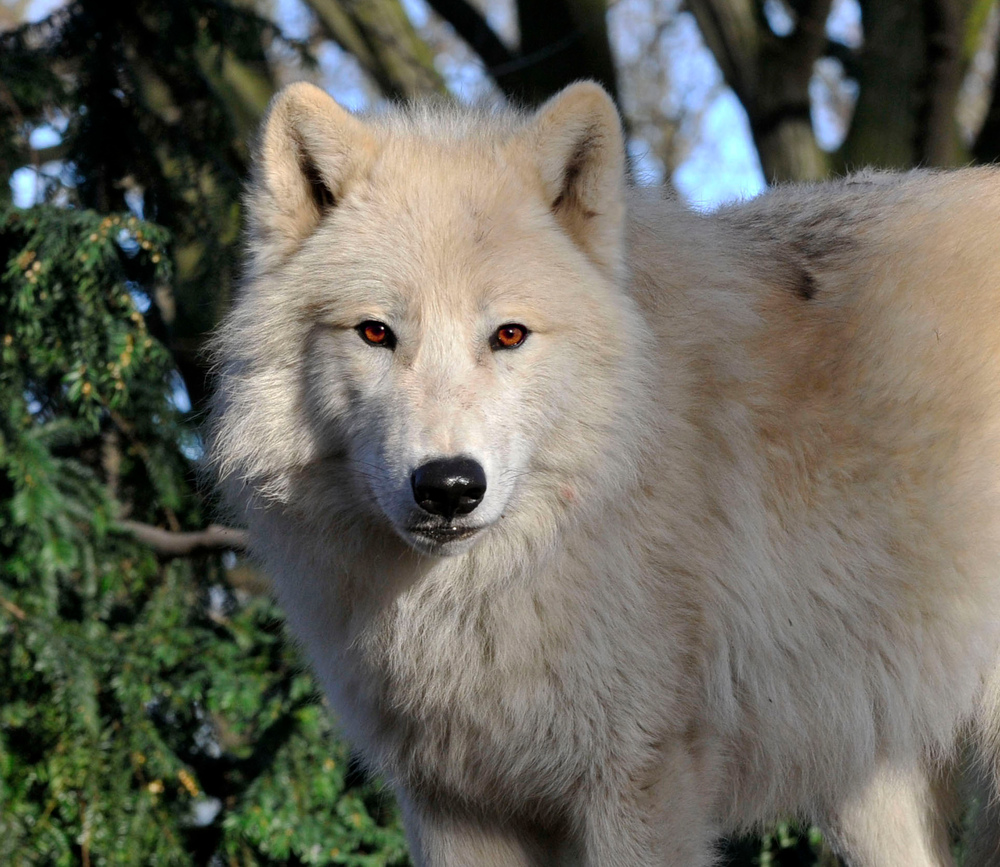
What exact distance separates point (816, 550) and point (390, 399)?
1.38m

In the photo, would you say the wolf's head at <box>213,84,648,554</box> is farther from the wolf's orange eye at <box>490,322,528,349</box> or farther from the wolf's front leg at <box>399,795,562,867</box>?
the wolf's front leg at <box>399,795,562,867</box>

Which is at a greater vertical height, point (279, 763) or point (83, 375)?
point (83, 375)

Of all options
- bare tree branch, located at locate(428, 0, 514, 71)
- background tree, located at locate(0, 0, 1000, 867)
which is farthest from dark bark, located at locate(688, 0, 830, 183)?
background tree, located at locate(0, 0, 1000, 867)

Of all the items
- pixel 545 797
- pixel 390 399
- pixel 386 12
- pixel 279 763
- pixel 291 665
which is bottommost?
pixel 279 763

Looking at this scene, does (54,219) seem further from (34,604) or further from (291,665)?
(291,665)

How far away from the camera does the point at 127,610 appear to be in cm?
514

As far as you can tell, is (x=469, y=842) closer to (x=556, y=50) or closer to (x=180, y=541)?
(x=180, y=541)

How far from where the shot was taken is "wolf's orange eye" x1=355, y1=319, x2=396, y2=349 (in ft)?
9.34

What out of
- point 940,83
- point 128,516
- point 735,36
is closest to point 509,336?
point 128,516

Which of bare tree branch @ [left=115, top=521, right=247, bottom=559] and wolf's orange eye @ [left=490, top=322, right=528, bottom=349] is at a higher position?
wolf's orange eye @ [left=490, top=322, right=528, bottom=349]

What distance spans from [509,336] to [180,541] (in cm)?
272

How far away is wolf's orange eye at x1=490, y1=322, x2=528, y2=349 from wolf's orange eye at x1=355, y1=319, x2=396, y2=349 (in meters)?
0.26

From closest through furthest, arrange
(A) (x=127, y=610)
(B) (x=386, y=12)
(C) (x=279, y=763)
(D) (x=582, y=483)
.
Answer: (D) (x=582, y=483)
(C) (x=279, y=763)
(A) (x=127, y=610)
(B) (x=386, y=12)

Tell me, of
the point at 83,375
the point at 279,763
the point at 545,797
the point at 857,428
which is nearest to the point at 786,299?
the point at 857,428
